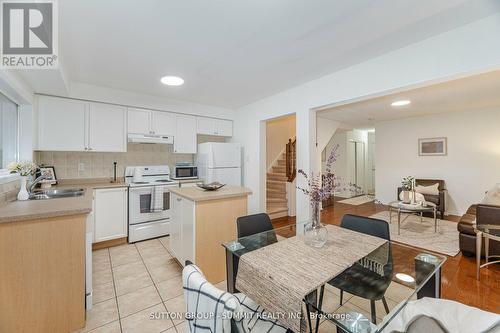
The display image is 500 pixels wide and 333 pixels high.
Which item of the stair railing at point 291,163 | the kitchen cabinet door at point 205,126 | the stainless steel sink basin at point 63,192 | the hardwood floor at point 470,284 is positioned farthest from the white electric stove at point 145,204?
the hardwood floor at point 470,284

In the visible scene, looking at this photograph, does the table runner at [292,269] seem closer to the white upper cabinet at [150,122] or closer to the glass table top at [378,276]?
the glass table top at [378,276]

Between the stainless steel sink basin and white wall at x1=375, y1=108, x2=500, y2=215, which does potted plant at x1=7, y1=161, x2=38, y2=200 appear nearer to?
the stainless steel sink basin

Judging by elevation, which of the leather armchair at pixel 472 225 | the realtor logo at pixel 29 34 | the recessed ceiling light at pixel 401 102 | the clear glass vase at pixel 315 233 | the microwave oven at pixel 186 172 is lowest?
the leather armchair at pixel 472 225

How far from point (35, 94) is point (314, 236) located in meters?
3.87

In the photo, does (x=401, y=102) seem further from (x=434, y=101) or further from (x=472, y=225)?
(x=472, y=225)

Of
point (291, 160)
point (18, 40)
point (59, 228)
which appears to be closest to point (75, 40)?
point (18, 40)

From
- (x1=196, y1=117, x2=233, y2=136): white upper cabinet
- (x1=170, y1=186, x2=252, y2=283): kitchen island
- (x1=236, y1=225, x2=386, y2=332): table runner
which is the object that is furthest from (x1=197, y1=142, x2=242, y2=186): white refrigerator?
(x1=236, y1=225, x2=386, y2=332): table runner

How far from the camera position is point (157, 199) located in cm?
343

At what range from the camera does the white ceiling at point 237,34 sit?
5.12ft

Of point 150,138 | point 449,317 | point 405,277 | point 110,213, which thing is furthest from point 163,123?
point 449,317

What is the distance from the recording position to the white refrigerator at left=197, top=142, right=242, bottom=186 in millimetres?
3922

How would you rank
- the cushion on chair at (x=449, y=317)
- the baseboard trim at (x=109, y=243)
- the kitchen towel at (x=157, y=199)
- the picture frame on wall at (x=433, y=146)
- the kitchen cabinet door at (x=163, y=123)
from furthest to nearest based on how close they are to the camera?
the picture frame on wall at (x=433, y=146), the kitchen cabinet door at (x=163, y=123), the kitchen towel at (x=157, y=199), the baseboard trim at (x=109, y=243), the cushion on chair at (x=449, y=317)

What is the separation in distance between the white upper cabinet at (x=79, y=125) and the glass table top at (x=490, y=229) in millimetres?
4875

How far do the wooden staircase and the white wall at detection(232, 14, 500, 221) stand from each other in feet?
3.02
